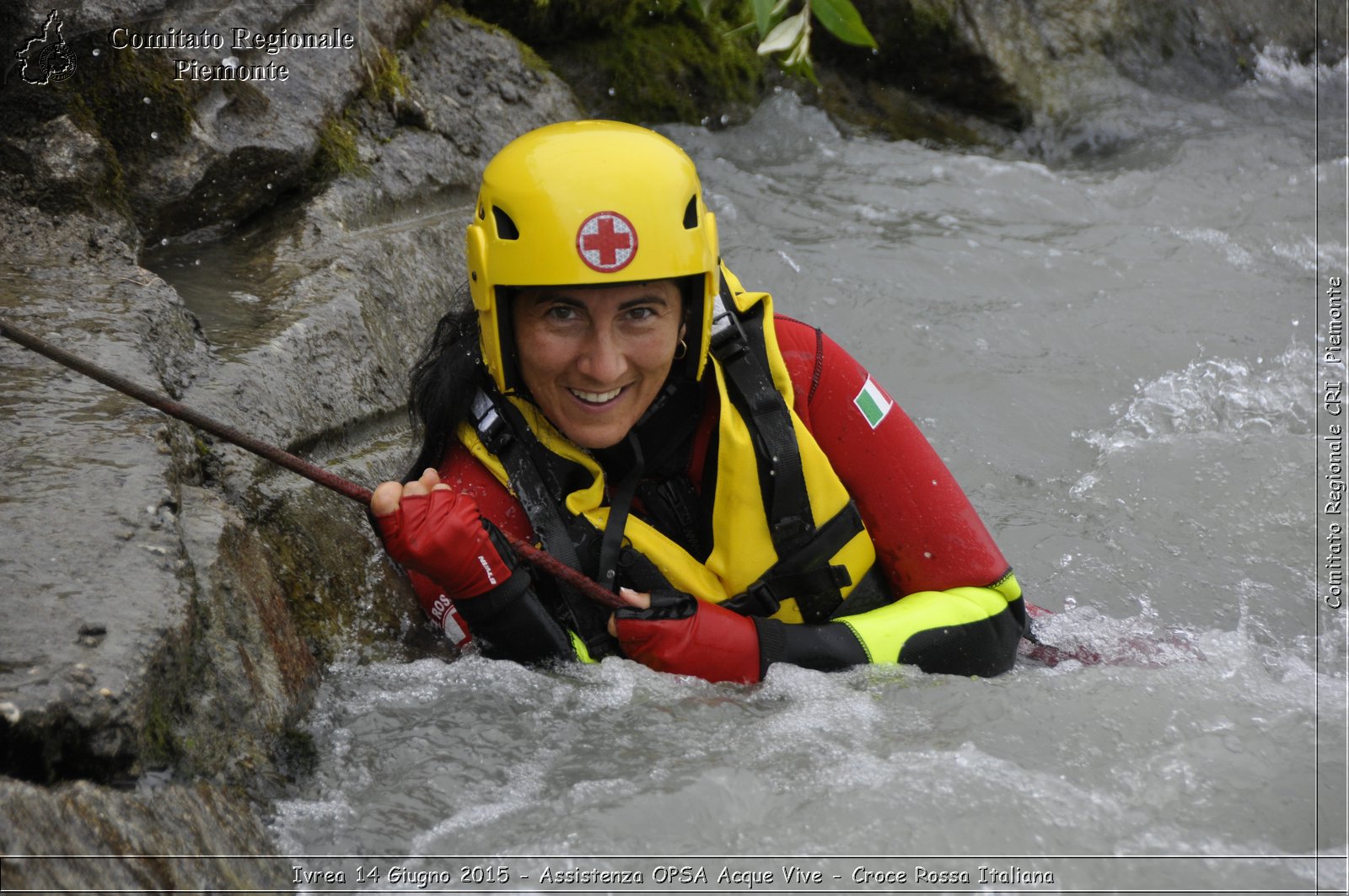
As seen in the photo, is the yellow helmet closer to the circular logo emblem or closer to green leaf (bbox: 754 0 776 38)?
the circular logo emblem

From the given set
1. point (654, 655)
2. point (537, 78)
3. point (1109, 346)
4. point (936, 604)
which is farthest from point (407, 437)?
point (1109, 346)

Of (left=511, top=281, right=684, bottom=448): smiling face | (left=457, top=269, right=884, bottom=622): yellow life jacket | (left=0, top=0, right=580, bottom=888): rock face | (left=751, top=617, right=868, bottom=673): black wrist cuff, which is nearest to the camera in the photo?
(left=0, top=0, right=580, bottom=888): rock face

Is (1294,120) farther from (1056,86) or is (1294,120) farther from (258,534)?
(258,534)

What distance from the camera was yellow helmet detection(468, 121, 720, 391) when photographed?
3.08 m

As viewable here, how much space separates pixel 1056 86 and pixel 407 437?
7258 millimetres

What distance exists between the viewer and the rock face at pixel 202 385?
93.0 inches

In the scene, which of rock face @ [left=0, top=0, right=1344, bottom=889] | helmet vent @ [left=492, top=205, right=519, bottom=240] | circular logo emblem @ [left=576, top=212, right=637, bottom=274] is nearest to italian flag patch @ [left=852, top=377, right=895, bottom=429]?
circular logo emblem @ [left=576, top=212, right=637, bottom=274]

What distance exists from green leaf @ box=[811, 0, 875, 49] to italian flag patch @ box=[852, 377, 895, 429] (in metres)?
2.07

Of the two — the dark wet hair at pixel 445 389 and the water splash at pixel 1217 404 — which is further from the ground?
the dark wet hair at pixel 445 389

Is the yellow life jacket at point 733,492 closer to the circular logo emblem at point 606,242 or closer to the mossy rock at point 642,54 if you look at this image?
the circular logo emblem at point 606,242

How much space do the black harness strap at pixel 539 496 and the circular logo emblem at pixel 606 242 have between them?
23.9 inches

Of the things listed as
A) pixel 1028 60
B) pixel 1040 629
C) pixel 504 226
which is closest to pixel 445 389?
pixel 504 226

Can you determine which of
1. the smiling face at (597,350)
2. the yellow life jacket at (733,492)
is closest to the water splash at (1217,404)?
the yellow life jacket at (733,492)

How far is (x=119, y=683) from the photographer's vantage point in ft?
7.75
